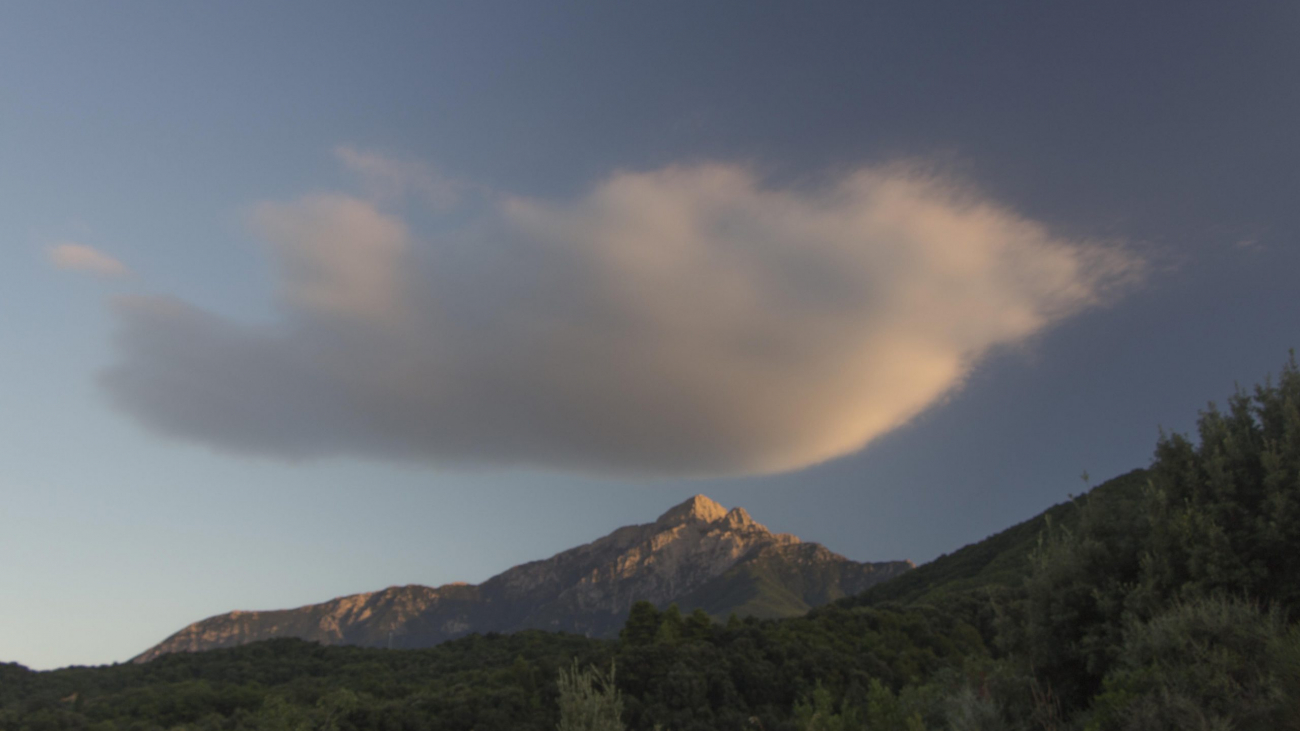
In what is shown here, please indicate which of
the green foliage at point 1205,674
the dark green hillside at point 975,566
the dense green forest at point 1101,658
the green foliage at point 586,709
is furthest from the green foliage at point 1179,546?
the dark green hillside at point 975,566

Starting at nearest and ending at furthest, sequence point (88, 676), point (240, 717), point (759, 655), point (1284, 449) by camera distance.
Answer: point (1284, 449), point (759, 655), point (240, 717), point (88, 676)

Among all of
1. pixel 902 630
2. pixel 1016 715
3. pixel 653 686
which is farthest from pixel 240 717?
pixel 1016 715

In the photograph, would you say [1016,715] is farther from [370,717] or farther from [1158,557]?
[370,717]

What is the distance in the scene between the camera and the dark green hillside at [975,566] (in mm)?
94812

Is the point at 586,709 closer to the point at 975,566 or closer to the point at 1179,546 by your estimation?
the point at 1179,546

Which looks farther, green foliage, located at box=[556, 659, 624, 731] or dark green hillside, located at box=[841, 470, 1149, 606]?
dark green hillside, located at box=[841, 470, 1149, 606]

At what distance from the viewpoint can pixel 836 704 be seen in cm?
4434

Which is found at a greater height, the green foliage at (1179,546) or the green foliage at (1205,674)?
the green foliage at (1179,546)

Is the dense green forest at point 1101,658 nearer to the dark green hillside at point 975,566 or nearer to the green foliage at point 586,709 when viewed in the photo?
the green foliage at point 586,709

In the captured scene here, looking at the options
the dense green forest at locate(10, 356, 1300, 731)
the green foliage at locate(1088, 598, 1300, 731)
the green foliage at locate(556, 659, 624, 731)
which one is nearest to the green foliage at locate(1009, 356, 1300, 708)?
the dense green forest at locate(10, 356, 1300, 731)

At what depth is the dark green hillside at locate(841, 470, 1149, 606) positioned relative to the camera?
9481 centimetres

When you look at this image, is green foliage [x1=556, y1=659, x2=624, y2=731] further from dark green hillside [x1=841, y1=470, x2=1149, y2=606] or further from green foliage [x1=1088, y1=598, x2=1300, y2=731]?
dark green hillside [x1=841, y1=470, x2=1149, y2=606]

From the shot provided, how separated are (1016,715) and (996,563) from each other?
97758mm

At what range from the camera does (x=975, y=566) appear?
370ft
